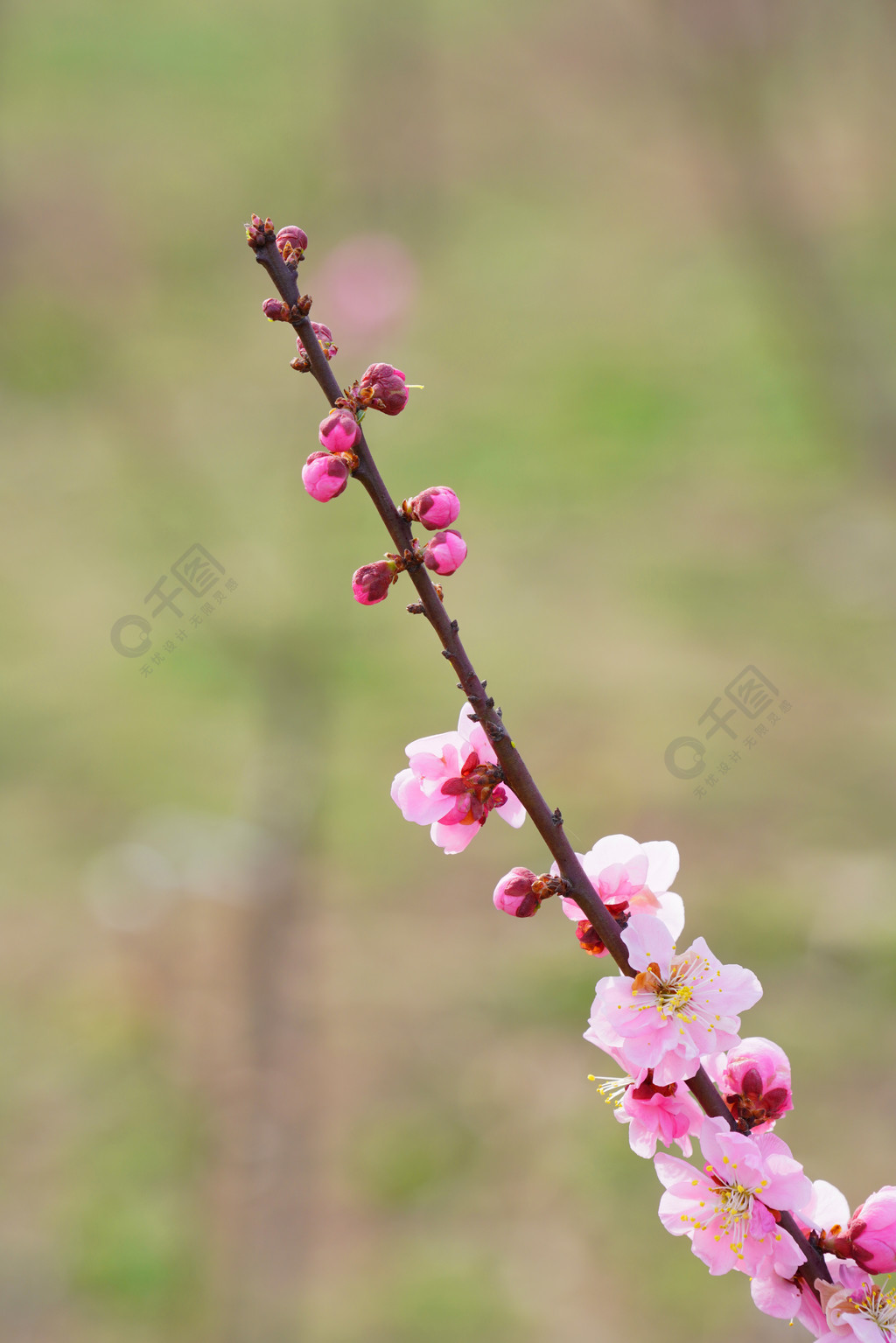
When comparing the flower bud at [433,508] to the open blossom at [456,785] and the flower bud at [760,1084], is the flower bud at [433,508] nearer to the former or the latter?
the open blossom at [456,785]

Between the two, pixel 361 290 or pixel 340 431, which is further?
pixel 361 290

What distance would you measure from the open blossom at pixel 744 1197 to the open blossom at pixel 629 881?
0.14m

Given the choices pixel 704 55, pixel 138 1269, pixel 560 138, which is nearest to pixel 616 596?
pixel 704 55

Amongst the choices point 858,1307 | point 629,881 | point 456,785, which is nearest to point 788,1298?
point 858,1307

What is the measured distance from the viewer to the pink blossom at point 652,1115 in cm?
75

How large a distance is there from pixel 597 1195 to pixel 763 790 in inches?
73.8

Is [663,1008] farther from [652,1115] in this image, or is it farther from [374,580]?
[374,580]

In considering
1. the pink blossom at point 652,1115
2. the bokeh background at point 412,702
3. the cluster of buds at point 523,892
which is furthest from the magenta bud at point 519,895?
the bokeh background at point 412,702

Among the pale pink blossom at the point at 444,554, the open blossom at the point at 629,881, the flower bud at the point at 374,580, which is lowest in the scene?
the open blossom at the point at 629,881

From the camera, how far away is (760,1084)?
781 millimetres

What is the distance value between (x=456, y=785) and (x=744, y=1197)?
1.09 feet

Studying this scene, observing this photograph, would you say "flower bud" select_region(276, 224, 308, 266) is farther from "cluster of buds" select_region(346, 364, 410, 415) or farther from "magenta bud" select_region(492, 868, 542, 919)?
"magenta bud" select_region(492, 868, 542, 919)

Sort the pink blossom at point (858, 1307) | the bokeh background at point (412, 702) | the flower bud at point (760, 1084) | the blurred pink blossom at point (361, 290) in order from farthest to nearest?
the blurred pink blossom at point (361, 290)
the bokeh background at point (412, 702)
the flower bud at point (760, 1084)
the pink blossom at point (858, 1307)

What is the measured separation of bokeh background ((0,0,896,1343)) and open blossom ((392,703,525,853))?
2.27 meters
